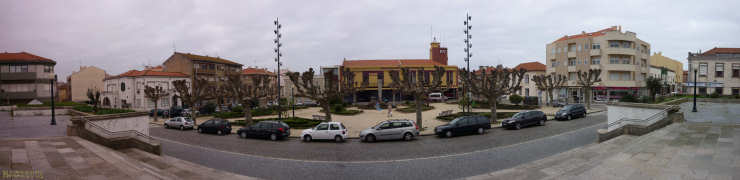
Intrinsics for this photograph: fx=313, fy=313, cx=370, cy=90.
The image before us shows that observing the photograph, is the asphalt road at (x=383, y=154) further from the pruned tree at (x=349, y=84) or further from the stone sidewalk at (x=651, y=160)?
the pruned tree at (x=349, y=84)

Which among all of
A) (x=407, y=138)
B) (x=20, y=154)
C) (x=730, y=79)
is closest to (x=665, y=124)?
(x=407, y=138)

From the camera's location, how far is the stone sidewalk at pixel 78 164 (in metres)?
7.89

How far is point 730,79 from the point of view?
4094 centimetres

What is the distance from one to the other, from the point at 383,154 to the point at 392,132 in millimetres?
3677

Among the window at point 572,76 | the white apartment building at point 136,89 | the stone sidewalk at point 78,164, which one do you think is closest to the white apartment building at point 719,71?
the window at point 572,76

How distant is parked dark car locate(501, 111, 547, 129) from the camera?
20.6 metres

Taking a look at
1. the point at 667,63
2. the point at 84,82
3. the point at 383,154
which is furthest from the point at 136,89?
the point at 667,63

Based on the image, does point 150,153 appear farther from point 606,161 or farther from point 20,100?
point 20,100

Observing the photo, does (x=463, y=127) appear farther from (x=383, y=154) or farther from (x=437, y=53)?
(x=437, y=53)

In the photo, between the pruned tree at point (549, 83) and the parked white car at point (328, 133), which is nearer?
the parked white car at point (328, 133)

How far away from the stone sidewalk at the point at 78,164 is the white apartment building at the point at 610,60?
172ft

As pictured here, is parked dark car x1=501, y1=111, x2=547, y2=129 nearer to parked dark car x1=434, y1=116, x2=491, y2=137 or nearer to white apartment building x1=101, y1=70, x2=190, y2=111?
parked dark car x1=434, y1=116, x2=491, y2=137

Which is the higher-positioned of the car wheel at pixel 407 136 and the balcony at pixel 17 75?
the balcony at pixel 17 75

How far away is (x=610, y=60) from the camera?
149ft
